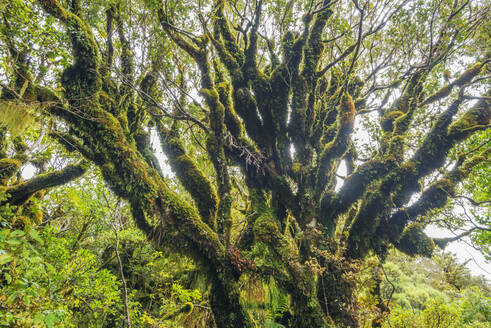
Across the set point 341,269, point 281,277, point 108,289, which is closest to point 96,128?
point 108,289

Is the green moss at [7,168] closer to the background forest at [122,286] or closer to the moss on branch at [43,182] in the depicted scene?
the moss on branch at [43,182]

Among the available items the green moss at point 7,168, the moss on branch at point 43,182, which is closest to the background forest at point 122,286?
the moss on branch at point 43,182

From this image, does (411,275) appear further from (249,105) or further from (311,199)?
(249,105)

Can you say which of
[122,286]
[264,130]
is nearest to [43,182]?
[122,286]

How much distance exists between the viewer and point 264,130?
6.50 m

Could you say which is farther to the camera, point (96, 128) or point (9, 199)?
point (9, 199)

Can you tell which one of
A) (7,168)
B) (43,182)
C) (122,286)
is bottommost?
(122,286)

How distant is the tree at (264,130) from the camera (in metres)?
3.95

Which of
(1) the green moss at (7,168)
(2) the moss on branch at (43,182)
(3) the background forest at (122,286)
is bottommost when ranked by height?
(3) the background forest at (122,286)

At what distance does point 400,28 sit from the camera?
5.93 m

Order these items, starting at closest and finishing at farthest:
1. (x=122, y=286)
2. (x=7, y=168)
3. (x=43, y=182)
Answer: (x=43, y=182) < (x=7, y=168) < (x=122, y=286)

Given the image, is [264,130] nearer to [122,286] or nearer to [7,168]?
[122,286]

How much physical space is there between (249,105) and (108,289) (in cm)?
540

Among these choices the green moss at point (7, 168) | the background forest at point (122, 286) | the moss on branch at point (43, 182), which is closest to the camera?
the background forest at point (122, 286)
